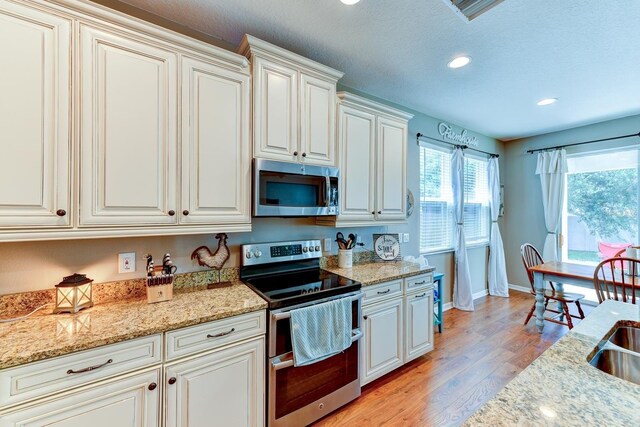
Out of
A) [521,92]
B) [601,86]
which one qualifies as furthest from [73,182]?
[601,86]

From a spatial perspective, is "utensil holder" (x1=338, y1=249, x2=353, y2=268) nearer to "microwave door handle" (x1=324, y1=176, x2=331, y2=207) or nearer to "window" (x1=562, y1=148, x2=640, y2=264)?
"microwave door handle" (x1=324, y1=176, x2=331, y2=207)

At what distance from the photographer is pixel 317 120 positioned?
6.90ft

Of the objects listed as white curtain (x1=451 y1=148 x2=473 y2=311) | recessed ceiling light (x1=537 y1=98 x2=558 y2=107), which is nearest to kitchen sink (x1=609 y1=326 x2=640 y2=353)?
white curtain (x1=451 y1=148 x2=473 y2=311)

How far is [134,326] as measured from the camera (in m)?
1.26

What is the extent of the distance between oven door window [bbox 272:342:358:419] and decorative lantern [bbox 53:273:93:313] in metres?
1.12

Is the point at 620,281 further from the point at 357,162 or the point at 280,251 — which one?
the point at 280,251

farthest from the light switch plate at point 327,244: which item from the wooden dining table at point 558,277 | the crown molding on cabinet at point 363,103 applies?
the wooden dining table at point 558,277

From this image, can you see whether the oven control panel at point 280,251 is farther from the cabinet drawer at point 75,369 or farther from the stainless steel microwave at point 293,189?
the cabinet drawer at point 75,369

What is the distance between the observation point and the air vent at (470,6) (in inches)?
62.5

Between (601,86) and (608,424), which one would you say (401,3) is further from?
(601,86)

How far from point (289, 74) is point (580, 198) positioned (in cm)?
468

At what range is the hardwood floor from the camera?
1.90 meters

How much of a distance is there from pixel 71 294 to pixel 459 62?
307 cm

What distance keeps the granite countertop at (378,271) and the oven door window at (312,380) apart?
480mm
